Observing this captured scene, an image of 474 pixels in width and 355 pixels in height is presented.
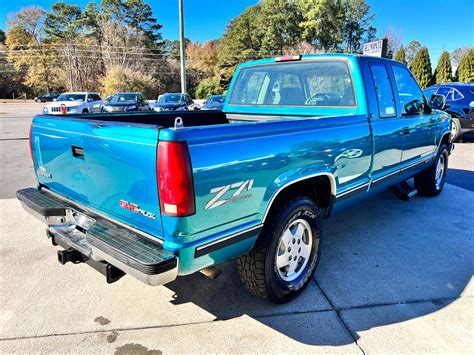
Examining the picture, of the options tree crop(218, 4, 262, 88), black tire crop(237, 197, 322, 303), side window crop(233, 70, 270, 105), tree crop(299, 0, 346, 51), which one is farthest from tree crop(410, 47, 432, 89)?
black tire crop(237, 197, 322, 303)

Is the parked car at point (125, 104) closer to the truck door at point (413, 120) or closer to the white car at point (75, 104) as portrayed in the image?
the white car at point (75, 104)

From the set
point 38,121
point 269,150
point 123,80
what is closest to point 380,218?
point 269,150

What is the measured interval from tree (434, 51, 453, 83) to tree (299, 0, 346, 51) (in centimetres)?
2159

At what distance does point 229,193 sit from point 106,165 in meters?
0.85

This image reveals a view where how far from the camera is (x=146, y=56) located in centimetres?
5469

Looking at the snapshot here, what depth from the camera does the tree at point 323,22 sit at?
4672cm

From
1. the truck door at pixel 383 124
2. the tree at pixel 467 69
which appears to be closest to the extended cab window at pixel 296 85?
the truck door at pixel 383 124

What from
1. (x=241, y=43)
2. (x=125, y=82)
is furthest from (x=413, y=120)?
(x=241, y=43)

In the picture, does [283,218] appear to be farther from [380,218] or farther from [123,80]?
[123,80]

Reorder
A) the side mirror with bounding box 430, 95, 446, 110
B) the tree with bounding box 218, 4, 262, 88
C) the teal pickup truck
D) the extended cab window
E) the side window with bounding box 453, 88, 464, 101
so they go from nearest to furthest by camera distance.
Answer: the teal pickup truck
the extended cab window
the side mirror with bounding box 430, 95, 446, 110
the side window with bounding box 453, 88, 464, 101
the tree with bounding box 218, 4, 262, 88

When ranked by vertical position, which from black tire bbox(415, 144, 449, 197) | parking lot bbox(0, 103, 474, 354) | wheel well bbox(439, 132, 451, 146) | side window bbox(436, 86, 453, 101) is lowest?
parking lot bbox(0, 103, 474, 354)

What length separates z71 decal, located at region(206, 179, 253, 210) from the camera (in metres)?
2.12

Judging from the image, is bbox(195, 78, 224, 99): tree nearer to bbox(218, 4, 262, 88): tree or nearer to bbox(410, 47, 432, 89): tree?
bbox(218, 4, 262, 88): tree

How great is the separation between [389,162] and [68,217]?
3326mm
